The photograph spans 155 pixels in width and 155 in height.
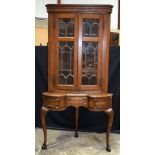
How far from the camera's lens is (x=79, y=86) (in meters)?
2.43

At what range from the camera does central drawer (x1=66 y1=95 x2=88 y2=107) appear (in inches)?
92.4

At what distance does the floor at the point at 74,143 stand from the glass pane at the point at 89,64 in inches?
30.0

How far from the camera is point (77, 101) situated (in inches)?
92.5

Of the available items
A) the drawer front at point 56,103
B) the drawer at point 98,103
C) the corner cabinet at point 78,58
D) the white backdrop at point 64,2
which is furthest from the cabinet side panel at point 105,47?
the white backdrop at point 64,2

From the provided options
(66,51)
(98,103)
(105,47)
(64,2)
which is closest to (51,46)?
(66,51)

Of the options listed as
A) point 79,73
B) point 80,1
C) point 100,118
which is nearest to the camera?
point 79,73

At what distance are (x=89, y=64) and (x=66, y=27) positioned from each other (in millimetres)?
488

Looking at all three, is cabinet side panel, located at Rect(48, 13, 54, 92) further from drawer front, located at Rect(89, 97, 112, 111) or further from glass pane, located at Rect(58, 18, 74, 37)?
drawer front, located at Rect(89, 97, 112, 111)

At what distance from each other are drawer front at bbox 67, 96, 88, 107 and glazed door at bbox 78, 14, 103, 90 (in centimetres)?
14
